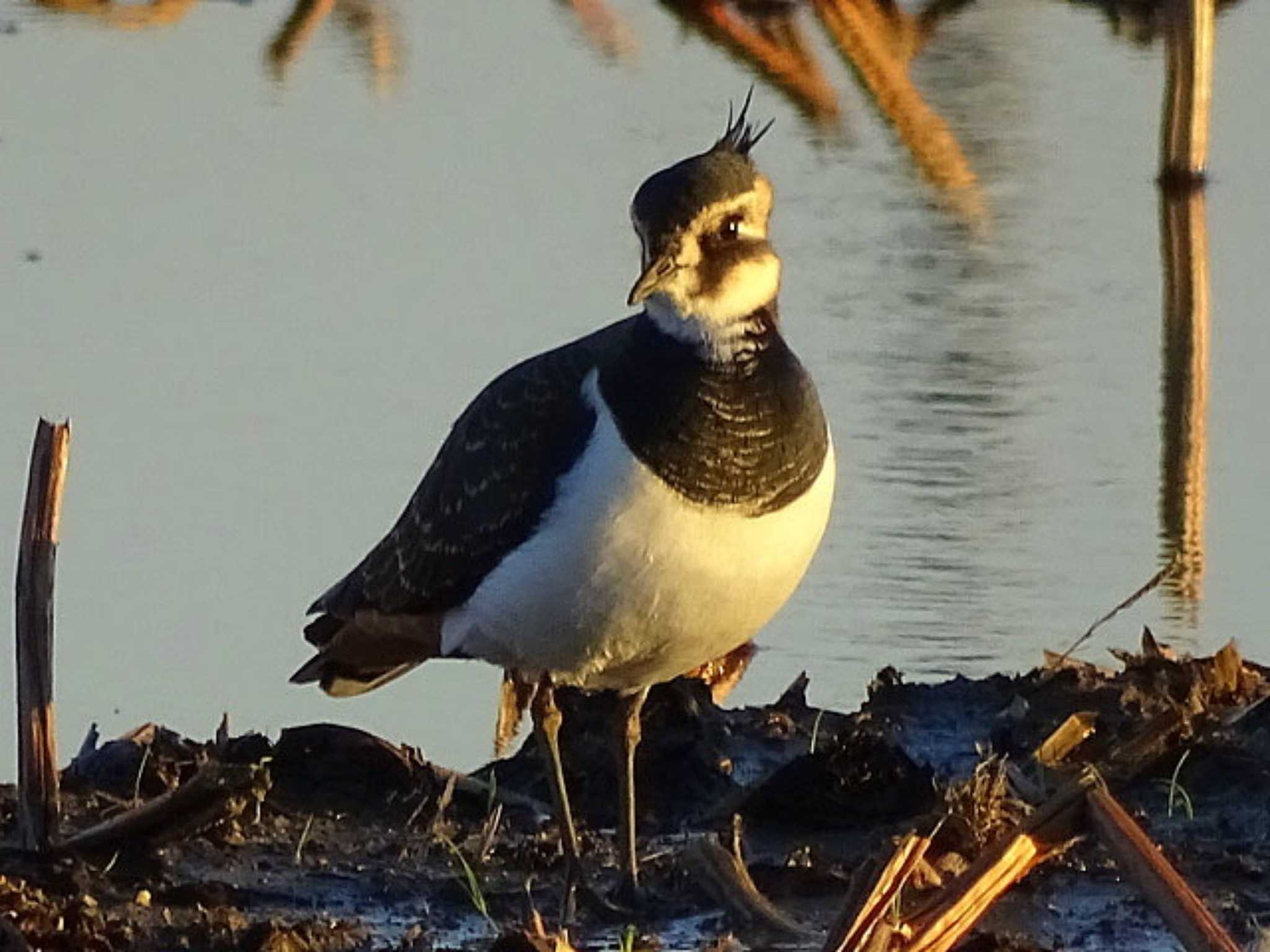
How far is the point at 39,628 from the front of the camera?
6207 millimetres

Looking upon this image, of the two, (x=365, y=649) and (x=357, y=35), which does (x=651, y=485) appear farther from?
(x=357, y=35)

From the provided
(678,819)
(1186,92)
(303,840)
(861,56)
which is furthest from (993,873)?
(861,56)

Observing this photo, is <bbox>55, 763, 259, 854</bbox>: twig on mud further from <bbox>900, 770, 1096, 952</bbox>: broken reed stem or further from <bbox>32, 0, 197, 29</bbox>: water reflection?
<bbox>32, 0, 197, 29</bbox>: water reflection

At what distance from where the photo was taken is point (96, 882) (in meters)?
6.25

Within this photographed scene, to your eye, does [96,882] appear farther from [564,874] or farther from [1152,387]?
[1152,387]

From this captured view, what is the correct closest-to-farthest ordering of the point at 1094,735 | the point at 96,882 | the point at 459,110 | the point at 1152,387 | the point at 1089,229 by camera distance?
the point at 96,882, the point at 1094,735, the point at 1152,387, the point at 1089,229, the point at 459,110

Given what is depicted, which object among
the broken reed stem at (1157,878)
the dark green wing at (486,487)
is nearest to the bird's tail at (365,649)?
the dark green wing at (486,487)

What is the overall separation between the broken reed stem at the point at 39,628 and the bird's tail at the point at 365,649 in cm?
87

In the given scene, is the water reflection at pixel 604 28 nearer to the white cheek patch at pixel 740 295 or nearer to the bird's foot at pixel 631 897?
the white cheek patch at pixel 740 295

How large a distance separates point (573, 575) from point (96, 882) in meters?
0.98

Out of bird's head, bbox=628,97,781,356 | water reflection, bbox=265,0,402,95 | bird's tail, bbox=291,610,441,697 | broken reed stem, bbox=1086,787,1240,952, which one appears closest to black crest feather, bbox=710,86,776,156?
bird's head, bbox=628,97,781,356

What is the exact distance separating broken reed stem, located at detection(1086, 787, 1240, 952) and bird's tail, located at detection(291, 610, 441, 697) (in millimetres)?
2290

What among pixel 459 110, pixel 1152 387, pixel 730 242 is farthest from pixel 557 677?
pixel 459 110

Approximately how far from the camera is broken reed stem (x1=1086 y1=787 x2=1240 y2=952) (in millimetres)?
4711
